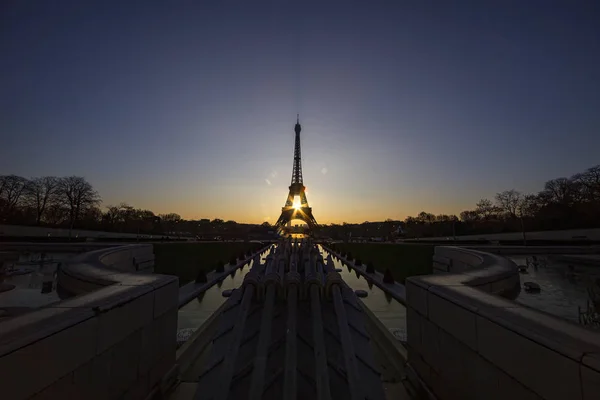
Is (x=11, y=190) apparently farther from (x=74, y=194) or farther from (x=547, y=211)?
(x=547, y=211)

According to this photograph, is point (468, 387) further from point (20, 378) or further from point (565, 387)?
point (20, 378)

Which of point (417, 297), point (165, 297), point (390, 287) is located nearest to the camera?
point (165, 297)

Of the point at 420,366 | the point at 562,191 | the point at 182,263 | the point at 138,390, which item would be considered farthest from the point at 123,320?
the point at 562,191

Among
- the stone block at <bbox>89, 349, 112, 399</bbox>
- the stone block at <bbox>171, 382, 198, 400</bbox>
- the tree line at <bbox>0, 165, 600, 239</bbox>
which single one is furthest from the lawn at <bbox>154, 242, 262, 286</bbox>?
the tree line at <bbox>0, 165, 600, 239</bbox>

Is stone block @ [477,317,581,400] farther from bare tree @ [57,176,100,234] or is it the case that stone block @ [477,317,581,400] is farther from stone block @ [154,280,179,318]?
bare tree @ [57,176,100,234]

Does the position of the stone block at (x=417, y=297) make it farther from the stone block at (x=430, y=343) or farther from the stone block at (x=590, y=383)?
the stone block at (x=590, y=383)
